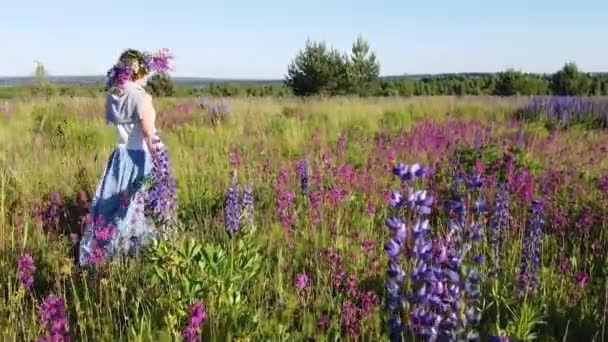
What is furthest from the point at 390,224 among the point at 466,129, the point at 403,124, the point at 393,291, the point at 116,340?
the point at 403,124

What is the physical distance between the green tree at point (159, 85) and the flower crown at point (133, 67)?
0.21 metres

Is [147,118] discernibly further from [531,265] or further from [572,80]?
[572,80]

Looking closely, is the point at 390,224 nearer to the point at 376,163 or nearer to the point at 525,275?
the point at 525,275

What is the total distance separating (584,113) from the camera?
11.1 m

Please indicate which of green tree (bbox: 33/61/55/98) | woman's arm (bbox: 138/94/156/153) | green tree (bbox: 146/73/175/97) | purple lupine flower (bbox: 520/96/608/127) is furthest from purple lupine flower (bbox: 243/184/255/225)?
green tree (bbox: 33/61/55/98)

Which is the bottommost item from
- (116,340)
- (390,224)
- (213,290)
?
(116,340)

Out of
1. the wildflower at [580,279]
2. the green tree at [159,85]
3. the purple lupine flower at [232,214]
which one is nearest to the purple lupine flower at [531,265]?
the wildflower at [580,279]

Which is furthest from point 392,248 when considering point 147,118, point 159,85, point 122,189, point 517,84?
point 517,84

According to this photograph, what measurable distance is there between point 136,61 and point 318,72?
114 feet

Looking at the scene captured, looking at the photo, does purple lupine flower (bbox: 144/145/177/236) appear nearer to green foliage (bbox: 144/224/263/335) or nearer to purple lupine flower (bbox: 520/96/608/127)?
→ green foliage (bbox: 144/224/263/335)

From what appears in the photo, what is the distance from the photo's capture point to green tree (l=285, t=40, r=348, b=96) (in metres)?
38.9

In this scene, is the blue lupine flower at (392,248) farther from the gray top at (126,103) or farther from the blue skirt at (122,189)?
the gray top at (126,103)

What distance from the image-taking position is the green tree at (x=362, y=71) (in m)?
40.6

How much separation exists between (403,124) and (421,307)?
989 centimetres
